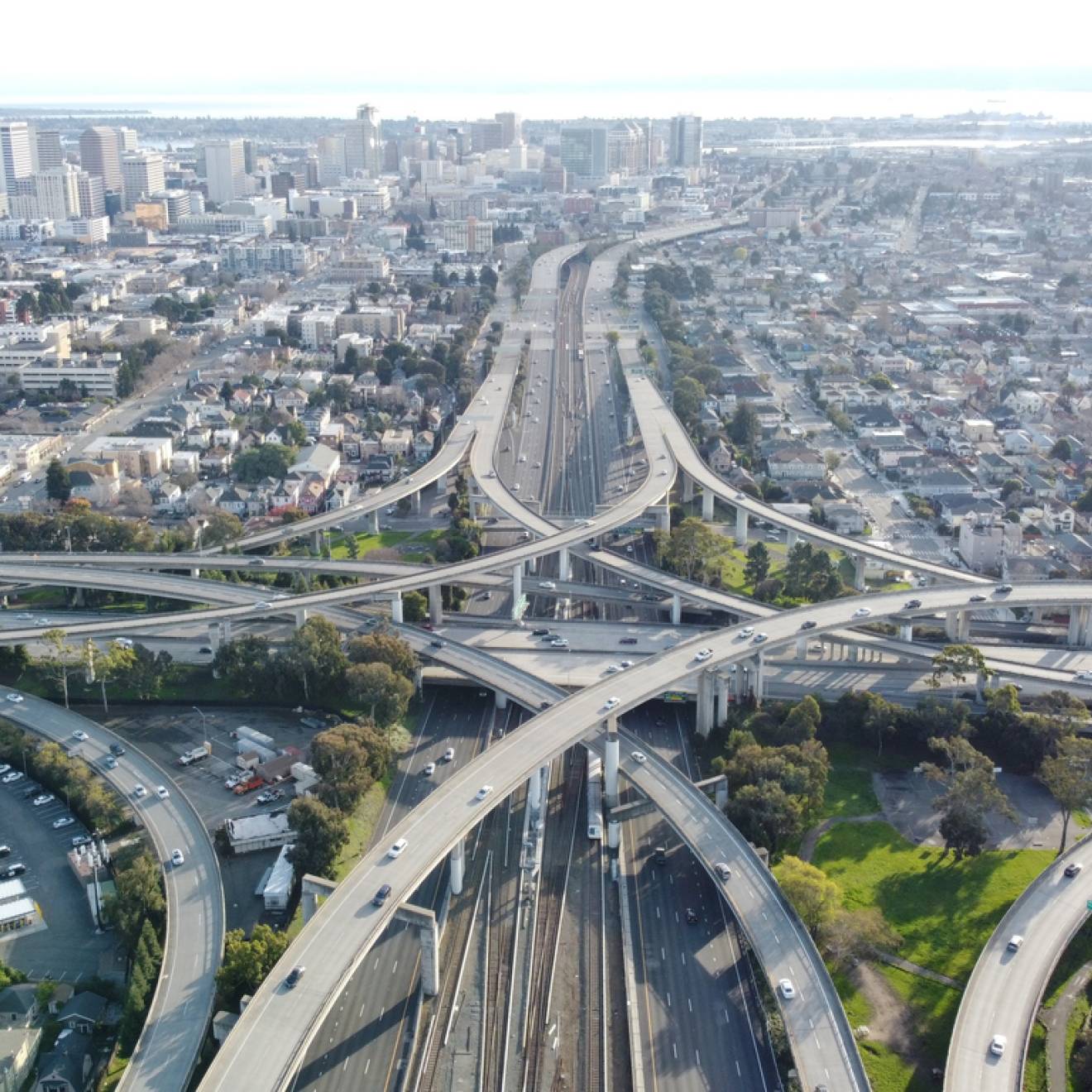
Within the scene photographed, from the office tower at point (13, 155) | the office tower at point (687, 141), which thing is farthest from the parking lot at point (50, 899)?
the office tower at point (687, 141)

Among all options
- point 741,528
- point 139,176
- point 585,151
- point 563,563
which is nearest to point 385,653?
point 563,563

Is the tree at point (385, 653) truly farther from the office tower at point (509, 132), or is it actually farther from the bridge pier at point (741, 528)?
the office tower at point (509, 132)

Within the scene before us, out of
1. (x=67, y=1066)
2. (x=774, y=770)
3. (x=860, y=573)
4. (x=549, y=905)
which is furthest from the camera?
(x=860, y=573)

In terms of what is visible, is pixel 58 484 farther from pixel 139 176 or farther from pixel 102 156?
pixel 102 156

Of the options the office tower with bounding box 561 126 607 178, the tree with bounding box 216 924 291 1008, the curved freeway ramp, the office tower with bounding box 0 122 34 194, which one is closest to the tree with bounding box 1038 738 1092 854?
the tree with bounding box 216 924 291 1008

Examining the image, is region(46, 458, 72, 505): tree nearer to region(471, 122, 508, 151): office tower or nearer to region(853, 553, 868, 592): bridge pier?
region(853, 553, 868, 592): bridge pier

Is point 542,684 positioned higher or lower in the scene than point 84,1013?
higher
